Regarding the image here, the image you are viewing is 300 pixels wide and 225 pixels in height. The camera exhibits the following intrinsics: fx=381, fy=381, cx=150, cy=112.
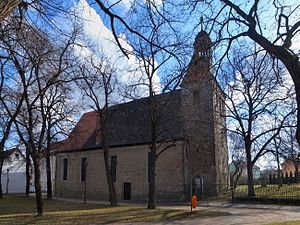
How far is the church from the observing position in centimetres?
3653

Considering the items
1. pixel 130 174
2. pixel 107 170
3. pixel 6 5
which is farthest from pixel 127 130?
pixel 6 5

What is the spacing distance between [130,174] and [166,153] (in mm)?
5201

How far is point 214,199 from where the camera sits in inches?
1485

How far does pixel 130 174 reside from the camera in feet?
139

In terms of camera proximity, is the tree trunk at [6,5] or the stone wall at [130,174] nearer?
the tree trunk at [6,5]

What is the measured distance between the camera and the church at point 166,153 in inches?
1438

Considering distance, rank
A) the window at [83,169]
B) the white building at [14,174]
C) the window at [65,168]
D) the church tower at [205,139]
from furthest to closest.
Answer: the white building at [14,174] → the window at [65,168] → the window at [83,169] → the church tower at [205,139]

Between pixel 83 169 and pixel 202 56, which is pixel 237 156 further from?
pixel 202 56

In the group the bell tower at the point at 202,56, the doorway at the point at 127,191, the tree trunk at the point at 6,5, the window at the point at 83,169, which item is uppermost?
the bell tower at the point at 202,56

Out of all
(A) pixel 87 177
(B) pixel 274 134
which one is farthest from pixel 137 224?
(A) pixel 87 177

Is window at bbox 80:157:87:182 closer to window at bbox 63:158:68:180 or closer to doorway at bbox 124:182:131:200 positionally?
window at bbox 63:158:68:180

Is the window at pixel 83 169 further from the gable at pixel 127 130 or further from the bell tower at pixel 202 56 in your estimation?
the bell tower at pixel 202 56

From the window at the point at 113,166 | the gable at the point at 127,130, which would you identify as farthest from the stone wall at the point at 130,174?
the gable at the point at 127,130

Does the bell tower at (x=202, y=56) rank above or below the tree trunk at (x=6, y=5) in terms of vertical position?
above
